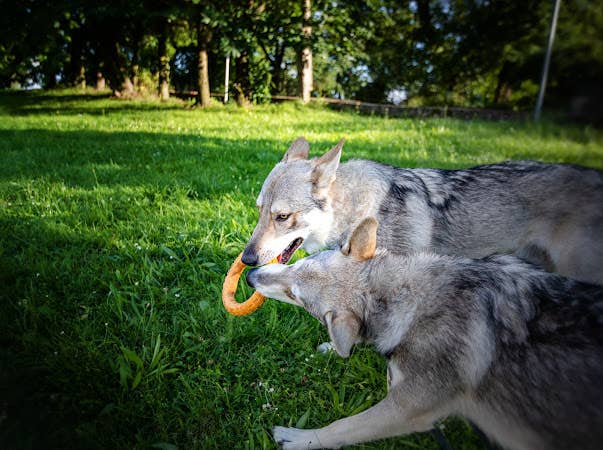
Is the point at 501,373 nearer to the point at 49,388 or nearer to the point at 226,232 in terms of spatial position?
the point at 49,388

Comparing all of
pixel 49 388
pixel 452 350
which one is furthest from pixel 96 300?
pixel 452 350

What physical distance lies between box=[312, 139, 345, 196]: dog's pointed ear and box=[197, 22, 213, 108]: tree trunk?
13.2m

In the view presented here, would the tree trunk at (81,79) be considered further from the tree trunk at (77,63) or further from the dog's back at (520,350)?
the dog's back at (520,350)

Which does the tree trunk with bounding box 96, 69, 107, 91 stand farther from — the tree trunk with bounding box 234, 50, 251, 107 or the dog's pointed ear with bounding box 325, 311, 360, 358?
the dog's pointed ear with bounding box 325, 311, 360, 358

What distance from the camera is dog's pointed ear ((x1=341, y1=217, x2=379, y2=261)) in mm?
2514

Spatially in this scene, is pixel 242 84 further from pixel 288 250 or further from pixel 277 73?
pixel 288 250

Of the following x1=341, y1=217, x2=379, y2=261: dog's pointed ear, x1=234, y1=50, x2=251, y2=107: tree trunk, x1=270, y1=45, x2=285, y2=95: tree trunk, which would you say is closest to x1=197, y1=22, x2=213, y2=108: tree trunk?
x1=234, y1=50, x2=251, y2=107: tree trunk

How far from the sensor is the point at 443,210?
3357mm

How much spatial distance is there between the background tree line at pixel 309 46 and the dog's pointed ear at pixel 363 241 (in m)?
2.87

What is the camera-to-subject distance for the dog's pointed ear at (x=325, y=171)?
11.1ft

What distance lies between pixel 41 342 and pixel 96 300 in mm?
636

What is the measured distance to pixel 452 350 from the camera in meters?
2.08

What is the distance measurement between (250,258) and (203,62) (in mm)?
14039

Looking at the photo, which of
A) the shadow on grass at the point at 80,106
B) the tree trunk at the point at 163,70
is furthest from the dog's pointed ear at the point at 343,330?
the tree trunk at the point at 163,70
